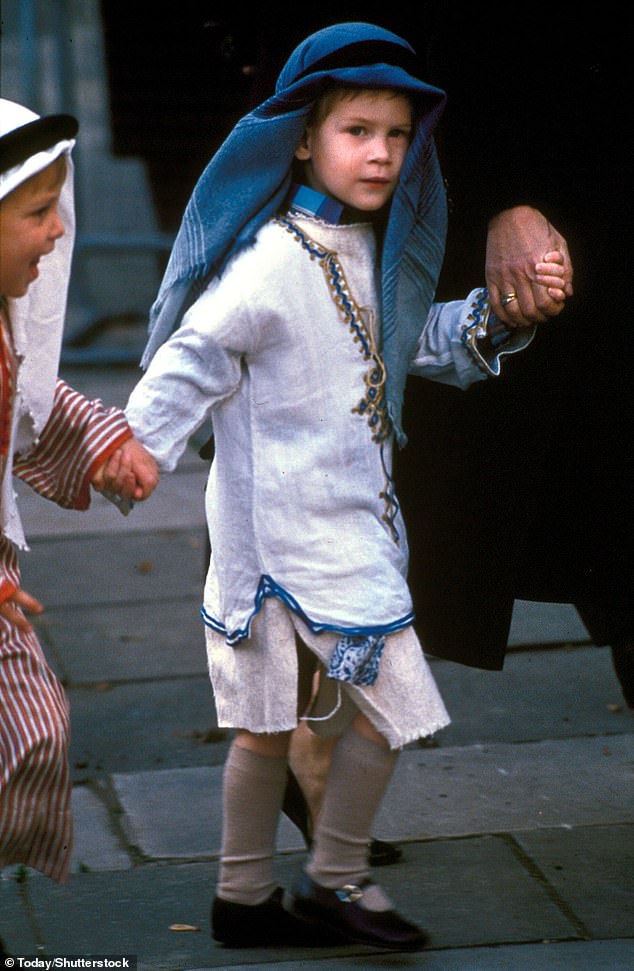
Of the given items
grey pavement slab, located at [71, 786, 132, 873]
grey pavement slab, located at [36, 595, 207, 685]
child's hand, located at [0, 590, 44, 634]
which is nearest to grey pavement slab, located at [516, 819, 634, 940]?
grey pavement slab, located at [71, 786, 132, 873]

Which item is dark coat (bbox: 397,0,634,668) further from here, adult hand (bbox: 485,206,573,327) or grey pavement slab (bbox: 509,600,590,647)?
grey pavement slab (bbox: 509,600,590,647)

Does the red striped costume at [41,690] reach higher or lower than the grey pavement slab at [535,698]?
higher

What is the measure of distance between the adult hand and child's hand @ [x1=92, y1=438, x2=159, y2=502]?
67 centimetres

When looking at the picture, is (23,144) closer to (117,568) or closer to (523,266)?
(523,266)

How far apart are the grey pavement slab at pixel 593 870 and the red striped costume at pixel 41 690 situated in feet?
3.30

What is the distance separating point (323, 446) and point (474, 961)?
90 cm

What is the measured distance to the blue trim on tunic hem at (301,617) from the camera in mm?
2873

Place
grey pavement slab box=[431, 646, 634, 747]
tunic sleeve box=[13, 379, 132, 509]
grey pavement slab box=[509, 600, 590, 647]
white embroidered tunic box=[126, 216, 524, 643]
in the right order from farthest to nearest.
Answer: grey pavement slab box=[509, 600, 590, 647]
grey pavement slab box=[431, 646, 634, 747]
white embroidered tunic box=[126, 216, 524, 643]
tunic sleeve box=[13, 379, 132, 509]

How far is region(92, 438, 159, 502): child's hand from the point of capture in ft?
8.95

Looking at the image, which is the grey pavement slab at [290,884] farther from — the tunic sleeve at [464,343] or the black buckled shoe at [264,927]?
the tunic sleeve at [464,343]

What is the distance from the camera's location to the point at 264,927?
3041 millimetres

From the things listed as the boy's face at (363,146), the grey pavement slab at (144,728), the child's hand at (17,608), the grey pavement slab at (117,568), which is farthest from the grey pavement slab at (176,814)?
the grey pavement slab at (117,568)

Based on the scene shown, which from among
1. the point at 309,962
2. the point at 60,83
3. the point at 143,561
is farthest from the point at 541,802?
the point at 60,83

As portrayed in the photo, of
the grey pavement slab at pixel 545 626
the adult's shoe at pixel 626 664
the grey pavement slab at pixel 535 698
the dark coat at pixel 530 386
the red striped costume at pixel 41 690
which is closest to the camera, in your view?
the red striped costume at pixel 41 690
